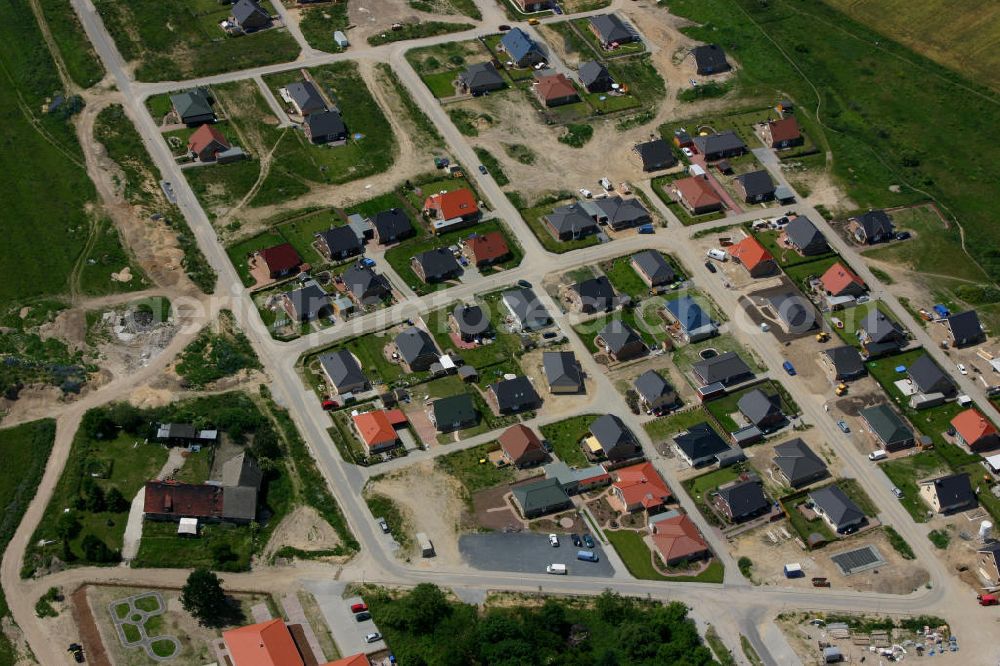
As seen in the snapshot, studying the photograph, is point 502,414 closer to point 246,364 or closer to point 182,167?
point 246,364

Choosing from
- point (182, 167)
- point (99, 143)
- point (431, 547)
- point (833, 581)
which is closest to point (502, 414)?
point (431, 547)

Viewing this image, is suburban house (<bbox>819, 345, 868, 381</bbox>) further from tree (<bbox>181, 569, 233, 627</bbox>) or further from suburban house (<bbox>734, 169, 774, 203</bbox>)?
tree (<bbox>181, 569, 233, 627</bbox>)

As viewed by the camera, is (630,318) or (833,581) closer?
(833,581)

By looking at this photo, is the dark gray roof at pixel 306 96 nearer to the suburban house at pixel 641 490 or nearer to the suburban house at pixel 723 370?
the suburban house at pixel 723 370

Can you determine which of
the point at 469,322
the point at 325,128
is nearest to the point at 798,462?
the point at 469,322

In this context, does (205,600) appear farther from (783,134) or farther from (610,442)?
(783,134)

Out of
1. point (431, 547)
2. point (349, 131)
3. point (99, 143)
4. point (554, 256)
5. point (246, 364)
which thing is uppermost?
point (99, 143)
